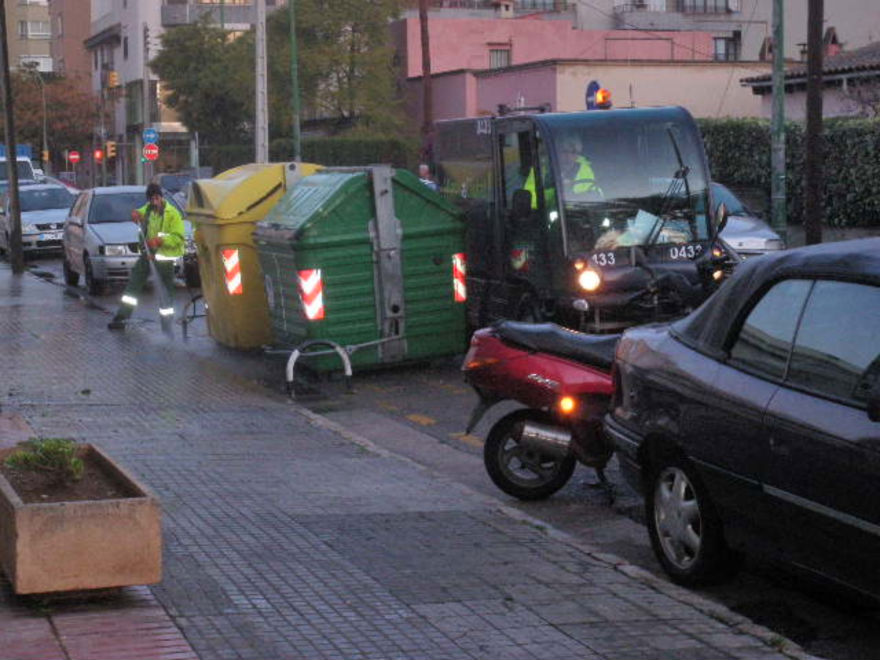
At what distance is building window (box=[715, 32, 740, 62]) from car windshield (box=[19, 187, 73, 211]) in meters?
38.0

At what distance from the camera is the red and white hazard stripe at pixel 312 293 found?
14.6 metres

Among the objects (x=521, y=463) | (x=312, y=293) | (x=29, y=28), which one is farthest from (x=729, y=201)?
(x=29, y=28)

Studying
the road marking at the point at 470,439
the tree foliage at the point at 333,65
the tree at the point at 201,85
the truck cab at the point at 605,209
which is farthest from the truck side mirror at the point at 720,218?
the tree at the point at 201,85

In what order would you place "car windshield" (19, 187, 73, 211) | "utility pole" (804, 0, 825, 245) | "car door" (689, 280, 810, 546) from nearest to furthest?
"car door" (689, 280, 810, 546), "utility pole" (804, 0, 825, 245), "car windshield" (19, 187, 73, 211)

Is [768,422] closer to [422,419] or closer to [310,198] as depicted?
[422,419]

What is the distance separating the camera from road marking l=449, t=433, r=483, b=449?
1178 cm

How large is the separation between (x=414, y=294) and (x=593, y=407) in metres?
6.23

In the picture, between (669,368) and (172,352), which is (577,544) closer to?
(669,368)

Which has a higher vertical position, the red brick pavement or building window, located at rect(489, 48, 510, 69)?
building window, located at rect(489, 48, 510, 69)

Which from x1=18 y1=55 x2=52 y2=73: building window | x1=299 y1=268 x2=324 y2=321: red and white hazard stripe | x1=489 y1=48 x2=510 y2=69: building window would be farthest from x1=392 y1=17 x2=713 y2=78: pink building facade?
x1=18 y1=55 x2=52 y2=73: building window

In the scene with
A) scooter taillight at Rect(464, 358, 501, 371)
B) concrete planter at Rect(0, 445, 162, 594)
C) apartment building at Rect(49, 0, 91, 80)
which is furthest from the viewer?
apartment building at Rect(49, 0, 91, 80)

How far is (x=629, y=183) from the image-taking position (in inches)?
581

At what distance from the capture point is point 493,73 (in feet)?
169

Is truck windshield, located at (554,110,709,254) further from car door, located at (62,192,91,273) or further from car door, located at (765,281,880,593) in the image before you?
car door, located at (62,192,91,273)
